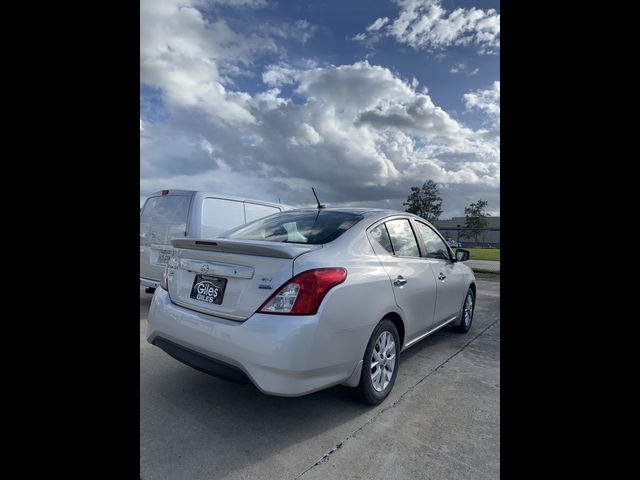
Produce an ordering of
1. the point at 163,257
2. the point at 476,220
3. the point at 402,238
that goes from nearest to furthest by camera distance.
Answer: the point at 402,238 → the point at 163,257 → the point at 476,220

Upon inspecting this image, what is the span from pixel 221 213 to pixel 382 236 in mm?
3581

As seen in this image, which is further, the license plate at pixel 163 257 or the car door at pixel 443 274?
the license plate at pixel 163 257

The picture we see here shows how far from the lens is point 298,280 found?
224 cm

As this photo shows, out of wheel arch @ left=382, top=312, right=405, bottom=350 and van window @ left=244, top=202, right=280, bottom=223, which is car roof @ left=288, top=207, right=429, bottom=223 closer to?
wheel arch @ left=382, top=312, right=405, bottom=350

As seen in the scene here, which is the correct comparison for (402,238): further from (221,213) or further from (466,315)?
(221,213)

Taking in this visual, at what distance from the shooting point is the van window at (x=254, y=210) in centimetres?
644

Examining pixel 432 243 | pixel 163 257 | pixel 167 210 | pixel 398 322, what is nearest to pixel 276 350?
pixel 398 322

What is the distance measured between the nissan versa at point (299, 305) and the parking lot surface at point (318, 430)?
0.32 m

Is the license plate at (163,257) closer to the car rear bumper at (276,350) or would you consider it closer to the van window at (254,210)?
the van window at (254,210)

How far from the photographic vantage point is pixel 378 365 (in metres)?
2.76

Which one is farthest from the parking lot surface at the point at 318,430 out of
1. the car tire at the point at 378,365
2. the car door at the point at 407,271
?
the car door at the point at 407,271

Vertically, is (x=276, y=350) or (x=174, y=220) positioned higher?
(x=174, y=220)
